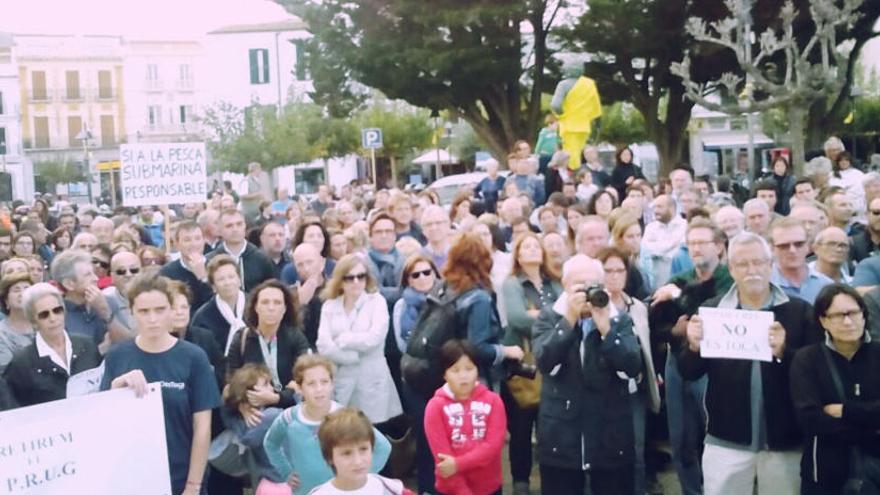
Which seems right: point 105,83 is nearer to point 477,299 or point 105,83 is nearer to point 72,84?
point 72,84

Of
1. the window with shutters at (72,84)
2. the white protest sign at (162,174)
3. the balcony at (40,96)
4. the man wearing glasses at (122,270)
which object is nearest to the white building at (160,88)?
the window with shutters at (72,84)

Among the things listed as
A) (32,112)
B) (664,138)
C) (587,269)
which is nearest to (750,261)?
(587,269)

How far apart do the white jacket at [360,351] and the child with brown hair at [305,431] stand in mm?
1203

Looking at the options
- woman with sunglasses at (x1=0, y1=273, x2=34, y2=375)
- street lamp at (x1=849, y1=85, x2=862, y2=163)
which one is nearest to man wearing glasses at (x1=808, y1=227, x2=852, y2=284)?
woman with sunglasses at (x1=0, y1=273, x2=34, y2=375)

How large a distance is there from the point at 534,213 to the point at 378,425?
447 centimetres

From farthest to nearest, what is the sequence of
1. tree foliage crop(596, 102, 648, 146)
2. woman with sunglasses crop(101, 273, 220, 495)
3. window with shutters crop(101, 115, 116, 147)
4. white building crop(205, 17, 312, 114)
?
window with shutters crop(101, 115, 116, 147)
white building crop(205, 17, 312, 114)
tree foliage crop(596, 102, 648, 146)
woman with sunglasses crop(101, 273, 220, 495)

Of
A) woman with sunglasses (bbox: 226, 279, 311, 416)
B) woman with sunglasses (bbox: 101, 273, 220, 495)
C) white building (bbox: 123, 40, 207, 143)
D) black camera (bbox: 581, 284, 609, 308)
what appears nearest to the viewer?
woman with sunglasses (bbox: 101, 273, 220, 495)

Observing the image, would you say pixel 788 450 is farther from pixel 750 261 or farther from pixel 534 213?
pixel 534 213

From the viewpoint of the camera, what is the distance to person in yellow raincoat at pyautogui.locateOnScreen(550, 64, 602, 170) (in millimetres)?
16328

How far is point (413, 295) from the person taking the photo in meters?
8.06

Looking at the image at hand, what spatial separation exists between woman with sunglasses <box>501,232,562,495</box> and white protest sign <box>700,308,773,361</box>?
1.73 m

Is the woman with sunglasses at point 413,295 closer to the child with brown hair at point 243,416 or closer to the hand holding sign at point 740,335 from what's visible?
the child with brown hair at point 243,416

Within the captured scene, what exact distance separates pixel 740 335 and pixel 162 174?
24.1ft

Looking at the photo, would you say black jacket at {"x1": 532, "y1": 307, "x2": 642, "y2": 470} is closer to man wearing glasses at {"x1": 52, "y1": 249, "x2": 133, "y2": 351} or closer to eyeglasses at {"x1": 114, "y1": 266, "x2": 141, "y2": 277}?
man wearing glasses at {"x1": 52, "y1": 249, "x2": 133, "y2": 351}
